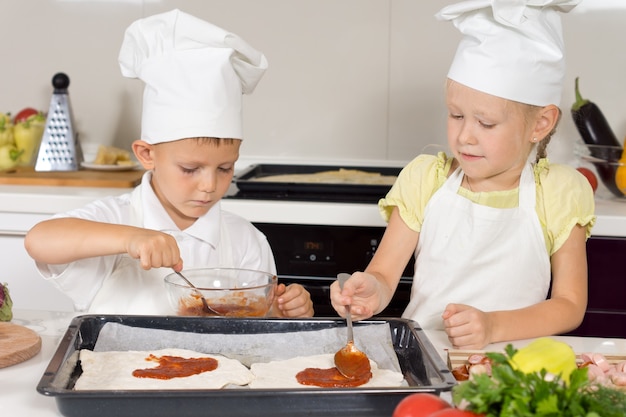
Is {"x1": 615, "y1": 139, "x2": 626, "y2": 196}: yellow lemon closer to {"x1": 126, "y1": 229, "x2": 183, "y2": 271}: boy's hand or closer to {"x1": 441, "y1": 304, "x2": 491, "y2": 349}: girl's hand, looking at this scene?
{"x1": 441, "y1": 304, "x2": 491, "y2": 349}: girl's hand

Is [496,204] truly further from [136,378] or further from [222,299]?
[136,378]

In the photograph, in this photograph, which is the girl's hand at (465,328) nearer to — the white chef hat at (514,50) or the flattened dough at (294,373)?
the flattened dough at (294,373)

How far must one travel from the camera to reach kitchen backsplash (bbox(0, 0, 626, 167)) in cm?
261

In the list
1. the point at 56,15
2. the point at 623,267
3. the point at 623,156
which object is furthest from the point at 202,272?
the point at 56,15

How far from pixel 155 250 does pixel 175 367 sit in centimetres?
23

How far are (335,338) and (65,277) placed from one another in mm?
546

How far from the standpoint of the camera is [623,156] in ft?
7.47

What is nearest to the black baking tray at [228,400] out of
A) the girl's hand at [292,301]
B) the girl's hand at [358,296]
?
the girl's hand at [358,296]

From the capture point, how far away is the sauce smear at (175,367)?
107 cm


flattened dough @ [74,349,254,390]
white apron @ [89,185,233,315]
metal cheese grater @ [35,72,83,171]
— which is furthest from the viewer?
metal cheese grater @ [35,72,83,171]

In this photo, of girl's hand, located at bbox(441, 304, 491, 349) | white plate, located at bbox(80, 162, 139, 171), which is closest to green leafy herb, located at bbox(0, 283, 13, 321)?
girl's hand, located at bbox(441, 304, 491, 349)

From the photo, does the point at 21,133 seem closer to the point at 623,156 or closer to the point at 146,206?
the point at 146,206

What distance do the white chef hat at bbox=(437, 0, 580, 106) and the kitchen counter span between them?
450 mm

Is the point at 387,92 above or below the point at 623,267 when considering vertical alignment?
above
